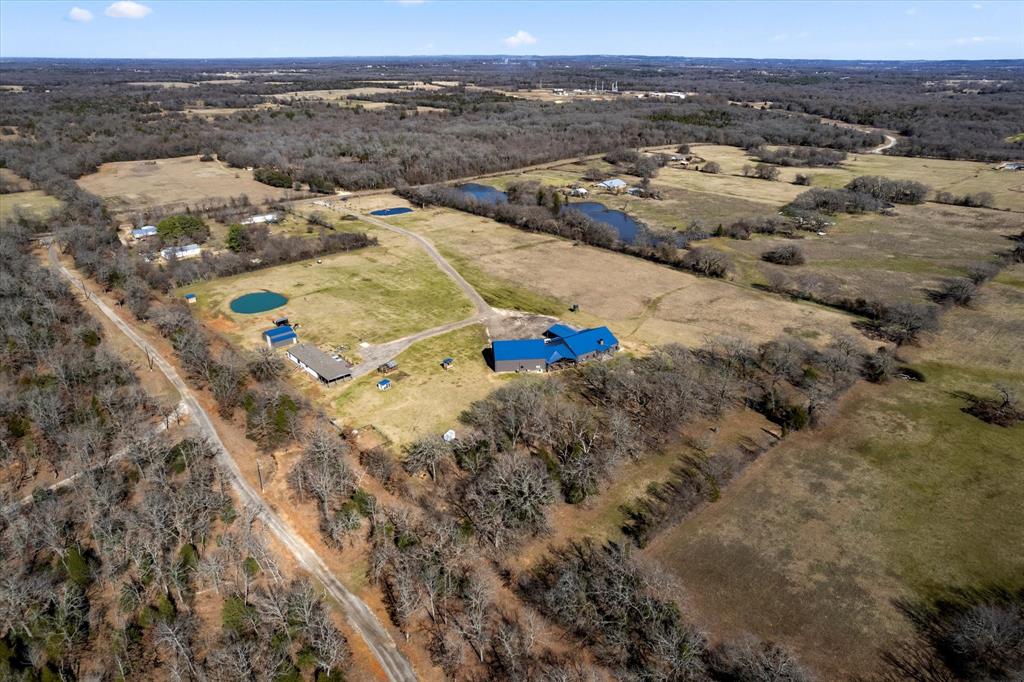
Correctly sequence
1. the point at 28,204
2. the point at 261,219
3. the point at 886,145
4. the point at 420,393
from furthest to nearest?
the point at 886,145, the point at 28,204, the point at 261,219, the point at 420,393

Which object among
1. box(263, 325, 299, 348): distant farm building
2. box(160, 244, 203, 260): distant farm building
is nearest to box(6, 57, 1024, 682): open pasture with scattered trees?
box(160, 244, 203, 260): distant farm building

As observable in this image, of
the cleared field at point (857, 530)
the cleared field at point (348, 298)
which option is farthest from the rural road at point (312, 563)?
the cleared field at point (857, 530)

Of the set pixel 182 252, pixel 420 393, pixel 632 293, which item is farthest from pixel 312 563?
pixel 182 252

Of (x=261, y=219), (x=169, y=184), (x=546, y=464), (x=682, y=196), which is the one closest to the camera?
(x=546, y=464)

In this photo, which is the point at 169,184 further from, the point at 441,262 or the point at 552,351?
the point at 552,351

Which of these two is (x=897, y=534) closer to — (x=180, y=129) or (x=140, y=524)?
(x=140, y=524)
